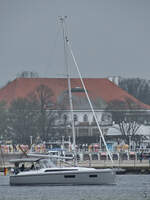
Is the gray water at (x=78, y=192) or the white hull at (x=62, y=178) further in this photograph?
the white hull at (x=62, y=178)

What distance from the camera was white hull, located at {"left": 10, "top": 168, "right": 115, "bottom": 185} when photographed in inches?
4321

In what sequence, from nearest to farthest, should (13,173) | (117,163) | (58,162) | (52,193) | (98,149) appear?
(52,193) < (13,173) < (58,162) < (117,163) < (98,149)

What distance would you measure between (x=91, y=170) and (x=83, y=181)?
53.2 inches

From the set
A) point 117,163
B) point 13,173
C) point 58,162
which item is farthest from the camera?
point 117,163

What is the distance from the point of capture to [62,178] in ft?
361

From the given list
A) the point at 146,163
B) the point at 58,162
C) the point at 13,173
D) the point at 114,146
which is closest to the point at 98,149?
the point at 114,146

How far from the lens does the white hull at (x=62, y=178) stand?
10975 cm

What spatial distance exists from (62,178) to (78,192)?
4.92m

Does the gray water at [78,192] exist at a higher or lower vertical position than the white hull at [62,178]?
lower

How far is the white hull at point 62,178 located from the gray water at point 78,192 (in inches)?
20.8

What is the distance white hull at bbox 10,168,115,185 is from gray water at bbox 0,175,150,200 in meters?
0.53

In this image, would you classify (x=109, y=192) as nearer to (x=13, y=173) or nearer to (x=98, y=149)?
(x=13, y=173)

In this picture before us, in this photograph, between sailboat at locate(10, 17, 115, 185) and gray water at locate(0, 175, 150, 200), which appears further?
sailboat at locate(10, 17, 115, 185)

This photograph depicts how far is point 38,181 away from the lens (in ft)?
360
